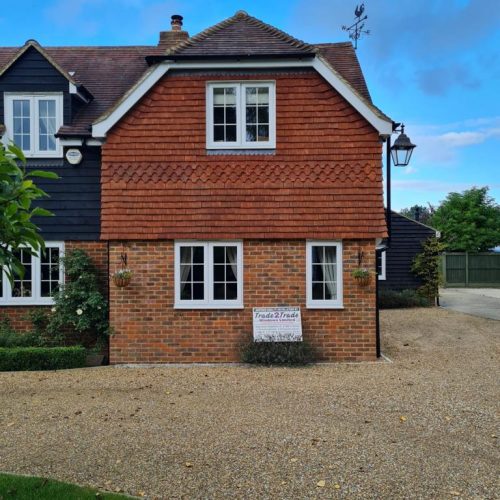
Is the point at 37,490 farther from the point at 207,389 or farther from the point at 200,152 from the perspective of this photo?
Answer: the point at 200,152

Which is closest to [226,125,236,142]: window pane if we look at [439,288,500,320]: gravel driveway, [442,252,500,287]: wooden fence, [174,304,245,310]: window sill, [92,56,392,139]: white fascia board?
[92,56,392,139]: white fascia board

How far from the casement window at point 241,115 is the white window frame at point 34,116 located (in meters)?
3.46

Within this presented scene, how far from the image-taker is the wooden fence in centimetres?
3219

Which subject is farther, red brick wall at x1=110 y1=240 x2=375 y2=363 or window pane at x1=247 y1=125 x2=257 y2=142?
window pane at x1=247 y1=125 x2=257 y2=142

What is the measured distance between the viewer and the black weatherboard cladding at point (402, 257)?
21875mm

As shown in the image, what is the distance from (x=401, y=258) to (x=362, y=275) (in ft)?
41.5

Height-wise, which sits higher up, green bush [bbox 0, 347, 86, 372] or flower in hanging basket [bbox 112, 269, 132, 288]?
flower in hanging basket [bbox 112, 269, 132, 288]

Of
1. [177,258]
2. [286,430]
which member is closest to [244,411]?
[286,430]

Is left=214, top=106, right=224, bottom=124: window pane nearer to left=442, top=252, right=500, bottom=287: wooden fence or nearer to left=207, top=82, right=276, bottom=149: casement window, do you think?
left=207, top=82, right=276, bottom=149: casement window

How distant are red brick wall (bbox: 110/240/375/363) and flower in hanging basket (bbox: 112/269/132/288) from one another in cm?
23

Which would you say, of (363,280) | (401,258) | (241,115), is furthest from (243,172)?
(401,258)

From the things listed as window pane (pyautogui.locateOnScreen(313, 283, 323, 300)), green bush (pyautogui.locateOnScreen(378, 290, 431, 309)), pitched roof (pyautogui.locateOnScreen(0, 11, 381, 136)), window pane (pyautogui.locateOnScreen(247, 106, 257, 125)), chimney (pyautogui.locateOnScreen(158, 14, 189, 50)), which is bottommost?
green bush (pyautogui.locateOnScreen(378, 290, 431, 309))

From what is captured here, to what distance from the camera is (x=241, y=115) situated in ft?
34.0

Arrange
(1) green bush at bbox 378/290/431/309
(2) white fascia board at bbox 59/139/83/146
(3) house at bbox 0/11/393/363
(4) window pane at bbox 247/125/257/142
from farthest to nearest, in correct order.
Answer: (1) green bush at bbox 378/290/431/309, (2) white fascia board at bbox 59/139/83/146, (4) window pane at bbox 247/125/257/142, (3) house at bbox 0/11/393/363
